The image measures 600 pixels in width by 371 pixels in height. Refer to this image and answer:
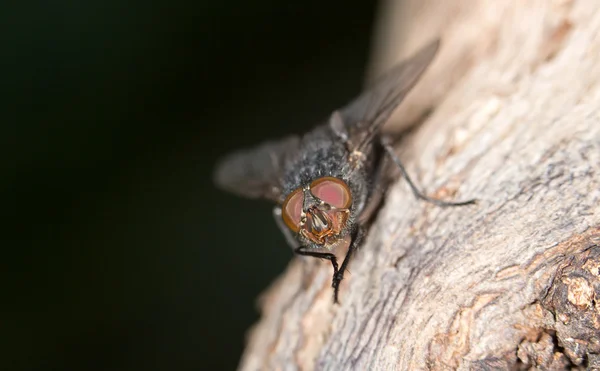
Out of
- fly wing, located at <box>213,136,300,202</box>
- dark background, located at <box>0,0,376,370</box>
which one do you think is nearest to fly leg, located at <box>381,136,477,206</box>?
fly wing, located at <box>213,136,300,202</box>

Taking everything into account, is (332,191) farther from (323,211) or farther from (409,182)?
(409,182)

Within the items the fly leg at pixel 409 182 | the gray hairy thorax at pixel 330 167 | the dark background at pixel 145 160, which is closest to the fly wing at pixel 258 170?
the gray hairy thorax at pixel 330 167

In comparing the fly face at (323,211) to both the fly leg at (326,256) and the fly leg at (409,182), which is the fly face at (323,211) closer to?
the fly leg at (326,256)

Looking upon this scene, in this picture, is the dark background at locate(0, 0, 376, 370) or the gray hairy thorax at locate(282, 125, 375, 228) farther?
the dark background at locate(0, 0, 376, 370)

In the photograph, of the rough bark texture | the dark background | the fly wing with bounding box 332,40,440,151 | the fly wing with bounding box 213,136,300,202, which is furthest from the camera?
the dark background

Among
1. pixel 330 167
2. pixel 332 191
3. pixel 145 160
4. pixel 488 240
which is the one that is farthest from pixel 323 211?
pixel 145 160

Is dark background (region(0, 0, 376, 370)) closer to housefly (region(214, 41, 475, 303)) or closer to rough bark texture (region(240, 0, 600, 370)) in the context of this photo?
housefly (region(214, 41, 475, 303))

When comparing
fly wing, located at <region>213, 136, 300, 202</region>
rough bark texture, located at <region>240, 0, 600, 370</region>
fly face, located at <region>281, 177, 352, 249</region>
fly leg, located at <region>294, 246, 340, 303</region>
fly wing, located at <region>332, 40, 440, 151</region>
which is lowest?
rough bark texture, located at <region>240, 0, 600, 370</region>
